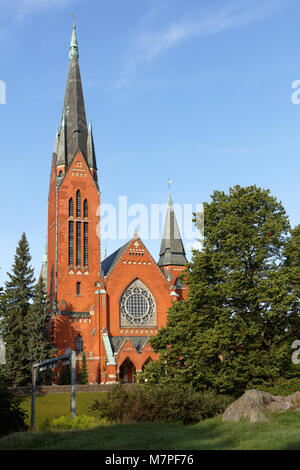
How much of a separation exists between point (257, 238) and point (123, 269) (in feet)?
96.9

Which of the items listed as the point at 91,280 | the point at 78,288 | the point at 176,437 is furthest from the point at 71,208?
the point at 176,437

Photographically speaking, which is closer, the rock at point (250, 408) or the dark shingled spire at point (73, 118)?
the rock at point (250, 408)

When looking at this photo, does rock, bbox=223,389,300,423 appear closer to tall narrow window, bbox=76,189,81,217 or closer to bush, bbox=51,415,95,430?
bush, bbox=51,415,95,430

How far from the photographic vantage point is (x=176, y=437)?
15273 mm

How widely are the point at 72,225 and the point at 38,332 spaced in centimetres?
1292

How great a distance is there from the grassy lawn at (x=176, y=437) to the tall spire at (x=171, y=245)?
4321cm

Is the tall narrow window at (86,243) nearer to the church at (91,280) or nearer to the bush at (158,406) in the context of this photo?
the church at (91,280)

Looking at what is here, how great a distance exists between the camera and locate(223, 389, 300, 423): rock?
17.2 metres

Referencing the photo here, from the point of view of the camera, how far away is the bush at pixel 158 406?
66.5 feet

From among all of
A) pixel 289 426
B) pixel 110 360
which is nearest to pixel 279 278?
pixel 289 426

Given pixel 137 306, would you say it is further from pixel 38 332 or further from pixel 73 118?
pixel 73 118

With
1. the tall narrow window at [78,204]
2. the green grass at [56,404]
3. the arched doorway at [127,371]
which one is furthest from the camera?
the tall narrow window at [78,204]

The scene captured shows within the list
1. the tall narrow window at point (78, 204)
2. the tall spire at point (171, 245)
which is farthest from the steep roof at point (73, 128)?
the tall spire at point (171, 245)

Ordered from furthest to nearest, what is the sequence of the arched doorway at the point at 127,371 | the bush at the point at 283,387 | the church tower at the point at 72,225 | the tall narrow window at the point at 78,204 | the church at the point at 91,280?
the tall narrow window at the point at 78,204, the church tower at the point at 72,225, the arched doorway at the point at 127,371, the church at the point at 91,280, the bush at the point at 283,387
